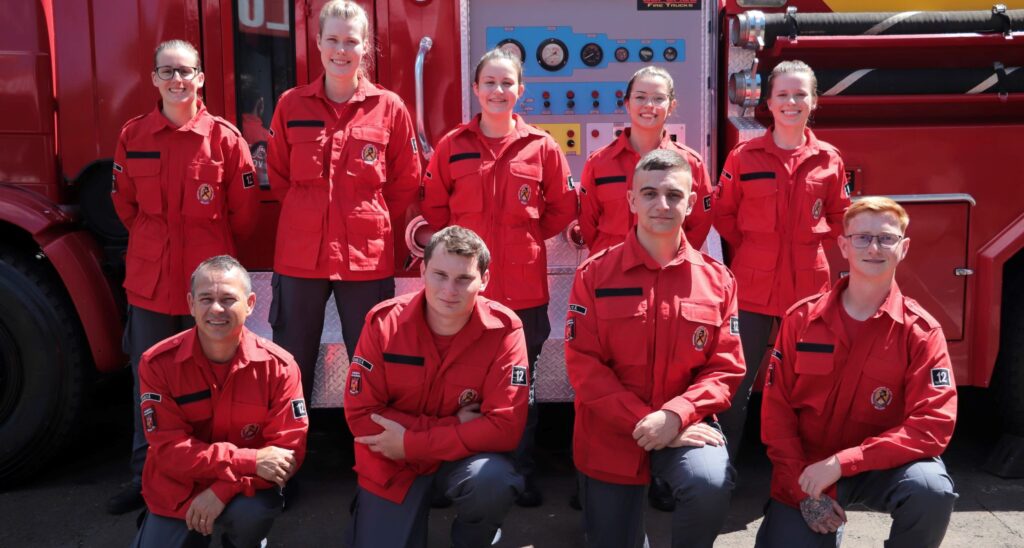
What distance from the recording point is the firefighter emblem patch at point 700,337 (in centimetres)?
316

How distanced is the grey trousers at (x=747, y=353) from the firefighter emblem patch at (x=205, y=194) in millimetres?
2129

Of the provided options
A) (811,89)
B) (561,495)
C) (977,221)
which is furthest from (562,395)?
(977,221)

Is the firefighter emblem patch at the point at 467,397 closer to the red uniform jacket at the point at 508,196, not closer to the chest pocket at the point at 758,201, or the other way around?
the red uniform jacket at the point at 508,196

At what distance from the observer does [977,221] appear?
4.22m

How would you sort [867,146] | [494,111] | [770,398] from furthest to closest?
[867,146], [494,111], [770,398]

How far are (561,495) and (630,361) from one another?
4.13ft

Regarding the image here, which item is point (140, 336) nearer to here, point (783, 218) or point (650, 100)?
point (650, 100)

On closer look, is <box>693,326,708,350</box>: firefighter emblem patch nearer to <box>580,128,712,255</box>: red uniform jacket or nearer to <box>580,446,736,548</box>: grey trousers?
<box>580,446,736,548</box>: grey trousers

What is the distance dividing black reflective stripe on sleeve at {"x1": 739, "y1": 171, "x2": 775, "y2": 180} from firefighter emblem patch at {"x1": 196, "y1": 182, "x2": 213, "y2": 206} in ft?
6.82

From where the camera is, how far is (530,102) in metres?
4.33

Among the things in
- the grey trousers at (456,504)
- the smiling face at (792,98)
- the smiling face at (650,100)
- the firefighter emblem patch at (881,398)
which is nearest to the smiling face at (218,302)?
the grey trousers at (456,504)

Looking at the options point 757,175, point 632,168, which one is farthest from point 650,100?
point 757,175

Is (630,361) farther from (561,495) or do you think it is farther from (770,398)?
(561,495)

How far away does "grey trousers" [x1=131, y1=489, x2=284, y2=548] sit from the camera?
307 cm
